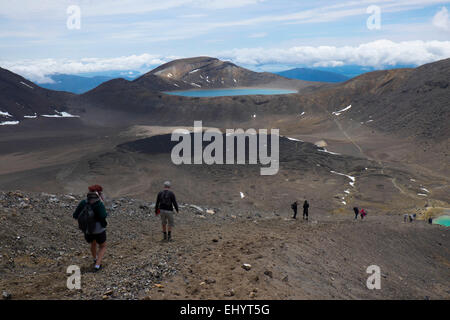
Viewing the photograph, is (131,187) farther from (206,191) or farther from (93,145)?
(93,145)

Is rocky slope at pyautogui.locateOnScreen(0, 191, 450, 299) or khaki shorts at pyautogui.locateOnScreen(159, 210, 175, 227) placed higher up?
khaki shorts at pyautogui.locateOnScreen(159, 210, 175, 227)

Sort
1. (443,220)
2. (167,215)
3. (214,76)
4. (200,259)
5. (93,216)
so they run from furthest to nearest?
(214,76) → (443,220) → (167,215) → (200,259) → (93,216)

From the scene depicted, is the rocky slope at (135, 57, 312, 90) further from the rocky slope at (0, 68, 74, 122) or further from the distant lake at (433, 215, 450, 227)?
the distant lake at (433, 215, 450, 227)

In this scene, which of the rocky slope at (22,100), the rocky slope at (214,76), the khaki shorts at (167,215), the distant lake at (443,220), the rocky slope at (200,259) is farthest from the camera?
the rocky slope at (214,76)

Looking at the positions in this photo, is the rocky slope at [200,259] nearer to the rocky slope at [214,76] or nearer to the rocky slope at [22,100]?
the rocky slope at [22,100]

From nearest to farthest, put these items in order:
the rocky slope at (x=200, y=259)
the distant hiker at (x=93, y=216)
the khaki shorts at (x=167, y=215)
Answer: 1. the rocky slope at (x=200, y=259)
2. the distant hiker at (x=93, y=216)
3. the khaki shorts at (x=167, y=215)

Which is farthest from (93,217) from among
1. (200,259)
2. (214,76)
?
(214,76)

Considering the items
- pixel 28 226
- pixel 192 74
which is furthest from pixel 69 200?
pixel 192 74

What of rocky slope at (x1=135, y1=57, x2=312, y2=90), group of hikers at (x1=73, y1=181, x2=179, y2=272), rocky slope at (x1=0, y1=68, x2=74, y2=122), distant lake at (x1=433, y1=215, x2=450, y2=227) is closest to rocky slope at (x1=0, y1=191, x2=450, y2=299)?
group of hikers at (x1=73, y1=181, x2=179, y2=272)

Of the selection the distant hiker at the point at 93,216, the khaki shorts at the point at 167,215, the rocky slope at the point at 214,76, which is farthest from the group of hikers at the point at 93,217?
the rocky slope at the point at 214,76

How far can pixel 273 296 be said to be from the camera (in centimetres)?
569

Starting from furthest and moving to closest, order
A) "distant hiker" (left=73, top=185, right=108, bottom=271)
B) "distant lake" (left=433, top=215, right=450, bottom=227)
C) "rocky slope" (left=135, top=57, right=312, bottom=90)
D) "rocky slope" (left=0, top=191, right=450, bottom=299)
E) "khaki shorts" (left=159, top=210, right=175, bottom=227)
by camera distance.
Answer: "rocky slope" (left=135, top=57, right=312, bottom=90)
"distant lake" (left=433, top=215, right=450, bottom=227)
"khaki shorts" (left=159, top=210, right=175, bottom=227)
"distant hiker" (left=73, top=185, right=108, bottom=271)
"rocky slope" (left=0, top=191, right=450, bottom=299)

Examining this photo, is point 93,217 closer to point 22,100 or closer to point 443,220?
point 443,220
